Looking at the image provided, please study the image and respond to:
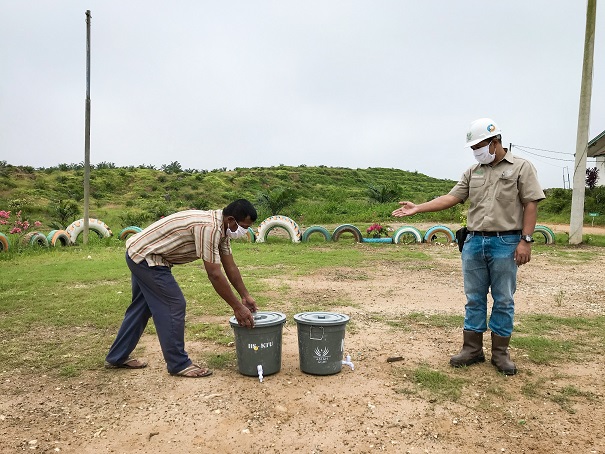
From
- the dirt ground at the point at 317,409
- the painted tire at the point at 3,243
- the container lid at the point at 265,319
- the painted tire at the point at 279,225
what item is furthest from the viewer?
the painted tire at the point at 279,225

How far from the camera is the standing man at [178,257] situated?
417 centimetres

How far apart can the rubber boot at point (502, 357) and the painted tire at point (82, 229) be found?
43.2 ft

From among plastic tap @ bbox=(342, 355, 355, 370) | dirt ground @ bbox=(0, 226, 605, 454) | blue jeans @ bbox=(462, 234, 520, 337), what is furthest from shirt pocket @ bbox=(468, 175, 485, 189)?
plastic tap @ bbox=(342, 355, 355, 370)

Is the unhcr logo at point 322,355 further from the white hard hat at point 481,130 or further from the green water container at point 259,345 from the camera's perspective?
the white hard hat at point 481,130

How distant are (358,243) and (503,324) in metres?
10.5

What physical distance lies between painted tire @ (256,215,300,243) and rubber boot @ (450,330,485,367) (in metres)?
10.5

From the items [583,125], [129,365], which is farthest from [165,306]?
[583,125]

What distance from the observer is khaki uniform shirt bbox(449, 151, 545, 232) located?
4.34 metres

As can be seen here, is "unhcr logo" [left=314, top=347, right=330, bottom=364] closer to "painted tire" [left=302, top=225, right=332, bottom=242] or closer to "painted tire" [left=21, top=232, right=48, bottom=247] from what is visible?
"painted tire" [left=302, top=225, right=332, bottom=242]

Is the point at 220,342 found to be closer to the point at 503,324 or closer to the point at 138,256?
the point at 138,256

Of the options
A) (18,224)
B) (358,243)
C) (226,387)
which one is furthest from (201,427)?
(18,224)

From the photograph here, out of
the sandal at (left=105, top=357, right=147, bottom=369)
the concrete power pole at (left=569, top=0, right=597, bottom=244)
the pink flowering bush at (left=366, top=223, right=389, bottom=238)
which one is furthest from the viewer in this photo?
the pink flowering bush at (left=366, top=223, right=389, bottom=238)

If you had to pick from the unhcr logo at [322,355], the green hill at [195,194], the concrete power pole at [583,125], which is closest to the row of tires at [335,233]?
the concrete power pole at [583,125]

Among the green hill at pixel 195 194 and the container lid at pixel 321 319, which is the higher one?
the green hill at pixel 195 194
